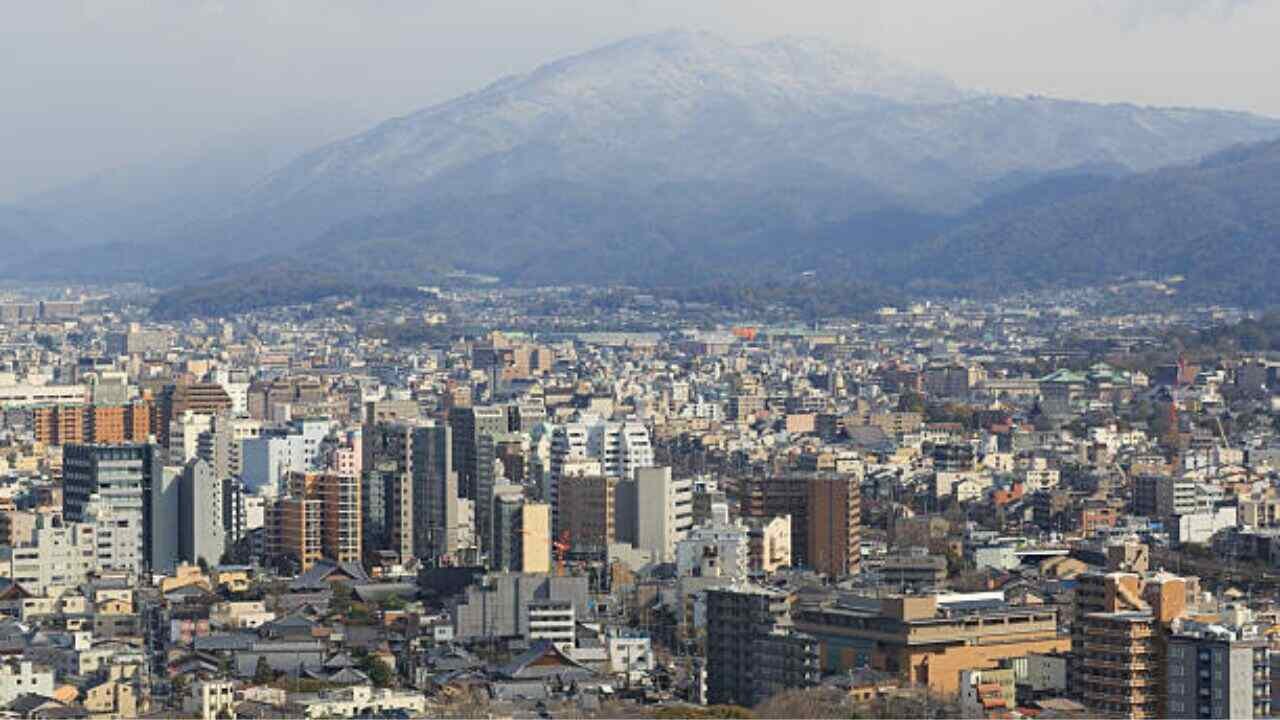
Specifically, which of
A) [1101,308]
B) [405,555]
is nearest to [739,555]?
[405,555]

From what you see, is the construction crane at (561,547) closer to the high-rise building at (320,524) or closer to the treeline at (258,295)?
the high-rise building at (320,524)

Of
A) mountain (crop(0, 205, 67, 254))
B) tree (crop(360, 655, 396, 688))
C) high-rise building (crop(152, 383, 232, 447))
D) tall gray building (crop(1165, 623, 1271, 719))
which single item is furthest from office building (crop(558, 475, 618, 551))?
mountain (crop(0, 205, 67, 254))

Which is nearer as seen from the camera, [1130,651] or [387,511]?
[1130,651]

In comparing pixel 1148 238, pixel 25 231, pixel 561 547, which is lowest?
pixel 561 547

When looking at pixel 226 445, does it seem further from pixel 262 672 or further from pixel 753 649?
pixel 753 649

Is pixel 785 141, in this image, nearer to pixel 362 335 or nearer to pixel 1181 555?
pixel 362 335

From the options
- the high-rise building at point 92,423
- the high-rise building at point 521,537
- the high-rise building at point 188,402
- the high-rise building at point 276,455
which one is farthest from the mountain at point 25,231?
the high-rise building at point 521,537

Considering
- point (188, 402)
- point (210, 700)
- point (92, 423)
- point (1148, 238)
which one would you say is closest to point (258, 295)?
point (1148, 238)
